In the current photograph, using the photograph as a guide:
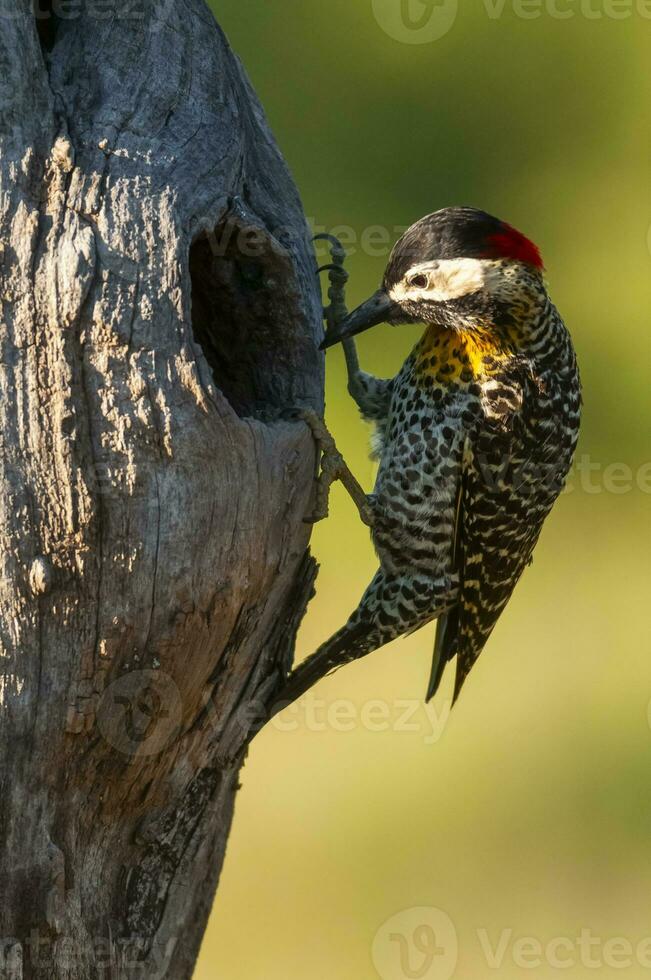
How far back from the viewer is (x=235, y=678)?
2.70 metres

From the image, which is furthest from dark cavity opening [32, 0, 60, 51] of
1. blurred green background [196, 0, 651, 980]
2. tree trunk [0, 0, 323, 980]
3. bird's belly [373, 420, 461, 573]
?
blurred green background [196, 0, 651, 980]

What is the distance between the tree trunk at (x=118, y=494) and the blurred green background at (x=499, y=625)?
10.2 ft

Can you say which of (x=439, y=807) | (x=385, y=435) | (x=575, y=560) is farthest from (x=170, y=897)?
(x=575, y=560)

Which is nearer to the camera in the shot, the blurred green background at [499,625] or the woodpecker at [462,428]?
the woodpecker at [462,428]

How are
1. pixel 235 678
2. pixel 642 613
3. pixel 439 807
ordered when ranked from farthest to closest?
pixel 642 613 < pixel 439 807 < pixel 235 678

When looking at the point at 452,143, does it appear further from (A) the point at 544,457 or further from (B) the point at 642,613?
(A) the point at 544,457

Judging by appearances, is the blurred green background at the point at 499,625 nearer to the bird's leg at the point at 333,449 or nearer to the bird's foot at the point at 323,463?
the bird's leg at the point at 333,449

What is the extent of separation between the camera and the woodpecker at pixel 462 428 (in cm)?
334

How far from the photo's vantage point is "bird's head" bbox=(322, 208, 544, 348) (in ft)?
10.8

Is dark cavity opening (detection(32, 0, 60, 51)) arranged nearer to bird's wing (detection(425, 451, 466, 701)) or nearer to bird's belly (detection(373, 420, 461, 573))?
bird's belly (detection(373, 420, 461, 573))

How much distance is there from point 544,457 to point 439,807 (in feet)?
10.0

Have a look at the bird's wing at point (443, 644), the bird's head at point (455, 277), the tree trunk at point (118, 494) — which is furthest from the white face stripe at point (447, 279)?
the bird's wing at point (443, 644)

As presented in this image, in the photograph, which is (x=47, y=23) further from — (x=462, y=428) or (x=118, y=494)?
(x=462, y=428)

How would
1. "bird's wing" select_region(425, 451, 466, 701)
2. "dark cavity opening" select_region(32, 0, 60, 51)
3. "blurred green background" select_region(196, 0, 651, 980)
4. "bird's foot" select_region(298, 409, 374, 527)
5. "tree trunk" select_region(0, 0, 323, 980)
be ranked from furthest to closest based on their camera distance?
"blurred green background" select_region(196, 0, 651, 980) → "bird's wing" select_region(425, 451, 466, 701) → "bird's foot" select_region(298, 409, 374, 527) → "dark cavity opening" select_region(32, 0, 60, 51) → "tree trunk" select_region(0, 0, 323, 980)
